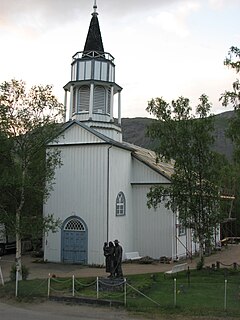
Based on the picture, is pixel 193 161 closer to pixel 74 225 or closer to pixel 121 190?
pixel 121 190

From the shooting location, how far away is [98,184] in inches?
1050

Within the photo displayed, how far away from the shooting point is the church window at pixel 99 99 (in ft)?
97.7

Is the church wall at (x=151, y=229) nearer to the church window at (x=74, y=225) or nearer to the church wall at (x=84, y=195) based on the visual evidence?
the church wall at (x=84, y=195)

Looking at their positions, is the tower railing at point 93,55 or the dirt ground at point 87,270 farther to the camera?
the tower railing at point 93,55

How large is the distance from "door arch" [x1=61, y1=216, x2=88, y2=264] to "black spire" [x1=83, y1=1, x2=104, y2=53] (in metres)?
12.0

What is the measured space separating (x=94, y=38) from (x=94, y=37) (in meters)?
0.10

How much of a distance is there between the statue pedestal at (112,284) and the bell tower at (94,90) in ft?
45.2

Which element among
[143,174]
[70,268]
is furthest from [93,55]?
[70,268]

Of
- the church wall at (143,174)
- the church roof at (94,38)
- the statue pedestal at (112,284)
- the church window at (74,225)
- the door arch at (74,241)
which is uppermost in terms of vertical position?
the church roof at (94,38)

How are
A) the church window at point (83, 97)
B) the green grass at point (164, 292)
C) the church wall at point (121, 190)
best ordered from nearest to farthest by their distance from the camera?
the green grass at point (164, 292), the church wall at point (121, 190), the church window at point (83, 97)

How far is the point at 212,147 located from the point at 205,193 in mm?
2599

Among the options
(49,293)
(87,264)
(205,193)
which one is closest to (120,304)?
(49,293)

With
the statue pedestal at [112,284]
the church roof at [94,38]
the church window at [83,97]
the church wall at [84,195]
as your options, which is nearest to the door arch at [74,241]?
the church wall at [84,195]

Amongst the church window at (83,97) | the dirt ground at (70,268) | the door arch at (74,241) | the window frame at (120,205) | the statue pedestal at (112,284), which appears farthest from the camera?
the church window at (83,97)
